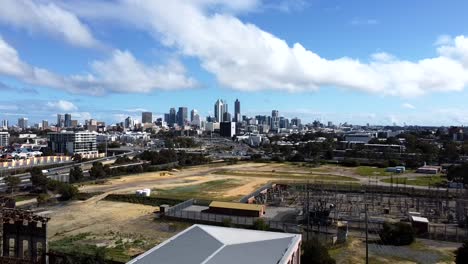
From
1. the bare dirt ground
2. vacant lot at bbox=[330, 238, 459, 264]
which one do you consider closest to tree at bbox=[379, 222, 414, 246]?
vacant lot at bbox=[330, 238, 459, 264]

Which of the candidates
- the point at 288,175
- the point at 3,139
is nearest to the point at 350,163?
the point at 288,175

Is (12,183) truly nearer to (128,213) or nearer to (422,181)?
(128,213)

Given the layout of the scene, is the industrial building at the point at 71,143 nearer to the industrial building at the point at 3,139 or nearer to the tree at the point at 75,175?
the industrial building at the point at 3,139

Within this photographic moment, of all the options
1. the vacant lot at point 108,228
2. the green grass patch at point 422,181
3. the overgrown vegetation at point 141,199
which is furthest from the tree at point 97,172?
the green grass patch at point 422,181

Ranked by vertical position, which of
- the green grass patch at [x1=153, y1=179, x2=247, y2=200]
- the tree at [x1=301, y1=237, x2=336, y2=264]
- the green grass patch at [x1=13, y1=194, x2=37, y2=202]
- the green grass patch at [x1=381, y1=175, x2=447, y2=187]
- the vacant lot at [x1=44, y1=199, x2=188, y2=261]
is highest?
the tree at [x1=301, y1=237, x2=336, y2=264]

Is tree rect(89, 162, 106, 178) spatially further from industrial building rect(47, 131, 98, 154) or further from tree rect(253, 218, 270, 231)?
industrial building rect(47, 131, 98, 154)

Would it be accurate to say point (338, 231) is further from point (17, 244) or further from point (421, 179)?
point (421, 179)

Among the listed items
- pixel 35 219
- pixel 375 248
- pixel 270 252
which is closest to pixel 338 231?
pixel 375 248
